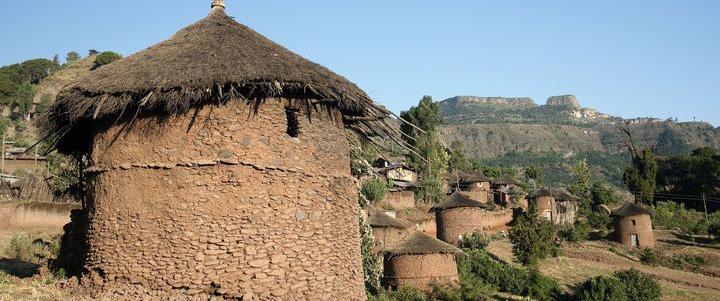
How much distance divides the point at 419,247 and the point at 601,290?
795 centimetres

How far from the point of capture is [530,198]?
48562mm

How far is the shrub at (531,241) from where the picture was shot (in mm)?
31625

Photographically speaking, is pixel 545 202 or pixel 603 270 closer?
pixel 603 270

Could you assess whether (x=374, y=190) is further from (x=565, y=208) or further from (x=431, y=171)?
(x=565, y=208)

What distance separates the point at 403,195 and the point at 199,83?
36.6 metres

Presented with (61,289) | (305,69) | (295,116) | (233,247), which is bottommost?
(61,289)

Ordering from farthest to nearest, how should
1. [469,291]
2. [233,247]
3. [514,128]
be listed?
[514,128], [469,291], [233,247]

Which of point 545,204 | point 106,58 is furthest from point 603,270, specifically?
point 106,58

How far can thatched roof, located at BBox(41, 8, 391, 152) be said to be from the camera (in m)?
8.77

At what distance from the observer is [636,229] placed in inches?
1519

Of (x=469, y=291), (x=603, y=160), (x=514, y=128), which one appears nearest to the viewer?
(x=469, y=291)

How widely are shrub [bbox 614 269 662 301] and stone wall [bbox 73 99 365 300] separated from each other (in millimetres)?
20379

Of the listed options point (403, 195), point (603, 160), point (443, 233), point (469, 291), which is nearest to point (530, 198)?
point (403, 195)

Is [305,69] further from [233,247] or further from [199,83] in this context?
[233,247]
